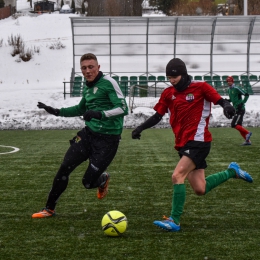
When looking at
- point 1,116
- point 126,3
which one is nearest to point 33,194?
point 1,116

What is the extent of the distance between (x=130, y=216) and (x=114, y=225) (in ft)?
3.56

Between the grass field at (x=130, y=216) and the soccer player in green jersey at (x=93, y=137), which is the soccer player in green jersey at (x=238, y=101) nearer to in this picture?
the grass field at (x=130, y=216)

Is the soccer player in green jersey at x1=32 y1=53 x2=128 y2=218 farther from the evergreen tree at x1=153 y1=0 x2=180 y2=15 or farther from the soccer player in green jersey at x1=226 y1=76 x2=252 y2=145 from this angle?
the evergreen tree at x1=153 y1=0 x2=180 y2=15

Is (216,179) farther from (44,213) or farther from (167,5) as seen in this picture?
(167,5)

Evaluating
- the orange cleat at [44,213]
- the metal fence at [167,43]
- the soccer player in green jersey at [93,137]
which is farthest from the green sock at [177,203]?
the metal fence at [167,43]

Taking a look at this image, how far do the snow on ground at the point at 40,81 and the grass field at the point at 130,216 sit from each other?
12780 mm

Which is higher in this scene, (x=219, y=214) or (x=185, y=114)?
(x=185, y=114)

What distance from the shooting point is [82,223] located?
6.90 metres

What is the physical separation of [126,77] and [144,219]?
26.8 metres

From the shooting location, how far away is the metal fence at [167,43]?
33688 millimetres

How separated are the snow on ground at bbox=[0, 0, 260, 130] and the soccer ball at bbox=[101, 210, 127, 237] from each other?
63.8 feet

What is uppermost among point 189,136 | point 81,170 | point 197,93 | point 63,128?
point 197,93

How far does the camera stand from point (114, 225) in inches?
245

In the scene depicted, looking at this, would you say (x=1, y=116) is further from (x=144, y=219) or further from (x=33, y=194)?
(x=144, y=219)
